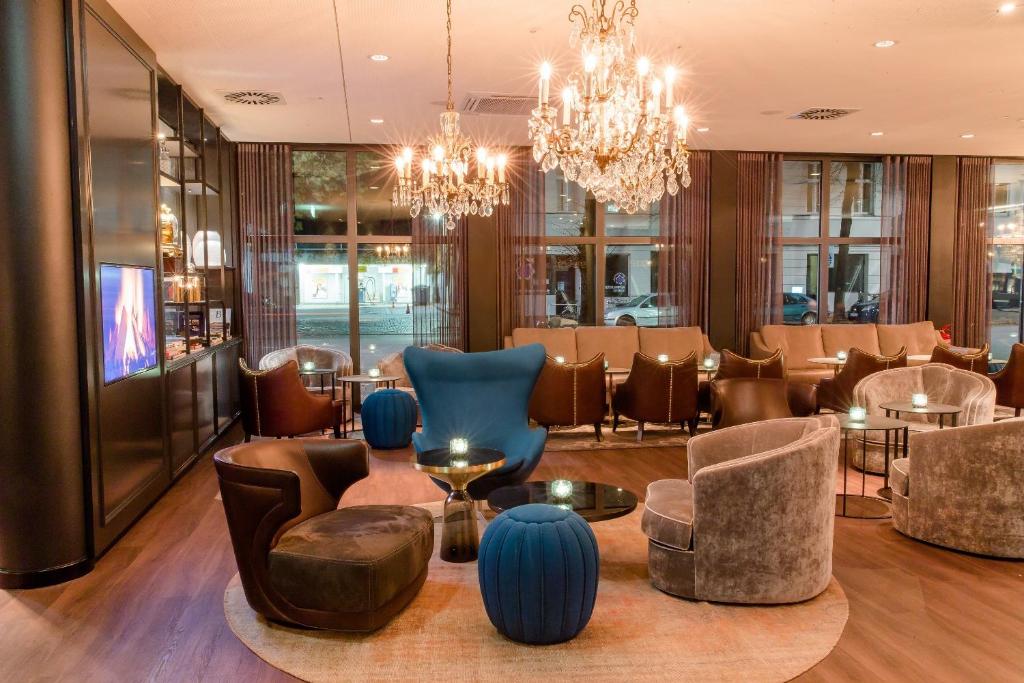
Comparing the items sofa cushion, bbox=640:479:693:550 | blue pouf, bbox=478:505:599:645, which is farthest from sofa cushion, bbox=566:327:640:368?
blue pouf, bbox=478:505:599:645

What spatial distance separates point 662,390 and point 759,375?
0.91 metres

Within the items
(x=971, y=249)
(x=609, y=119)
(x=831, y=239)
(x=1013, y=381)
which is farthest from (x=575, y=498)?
(x=971, y=249)

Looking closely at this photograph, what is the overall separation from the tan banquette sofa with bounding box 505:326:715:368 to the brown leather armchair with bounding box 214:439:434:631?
569 centimetres

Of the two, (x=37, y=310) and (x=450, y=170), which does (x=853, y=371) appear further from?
(x=37, y=310)

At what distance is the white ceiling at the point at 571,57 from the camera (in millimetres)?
4766

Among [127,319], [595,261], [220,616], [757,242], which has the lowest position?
[220,616]

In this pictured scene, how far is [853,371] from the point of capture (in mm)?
7535

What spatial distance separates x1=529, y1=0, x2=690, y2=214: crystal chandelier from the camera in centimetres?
402

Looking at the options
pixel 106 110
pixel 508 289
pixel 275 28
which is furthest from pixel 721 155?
pixel 106 110

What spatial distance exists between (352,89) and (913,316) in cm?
731

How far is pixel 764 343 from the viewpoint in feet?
31.4

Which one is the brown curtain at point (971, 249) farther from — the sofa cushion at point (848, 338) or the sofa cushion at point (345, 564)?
the sofa cushion at point (345, 564)

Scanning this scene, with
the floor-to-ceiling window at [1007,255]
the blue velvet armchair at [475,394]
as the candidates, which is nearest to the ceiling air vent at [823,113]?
the blue velvet armchair at [475,394]

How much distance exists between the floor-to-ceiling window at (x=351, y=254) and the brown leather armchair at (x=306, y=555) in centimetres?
596
